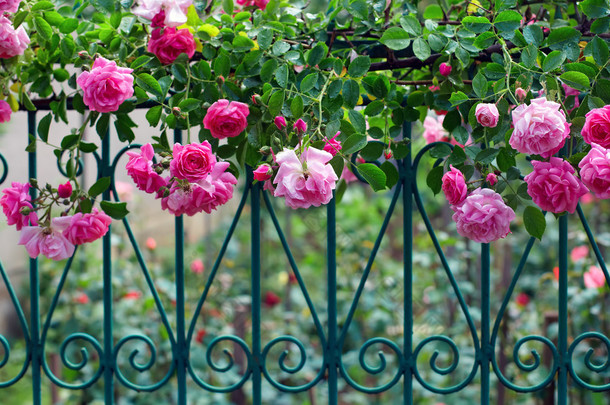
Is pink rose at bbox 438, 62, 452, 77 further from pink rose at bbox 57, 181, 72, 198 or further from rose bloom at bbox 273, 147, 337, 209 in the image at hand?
pink rose at bbox 57, 181, 72, 198

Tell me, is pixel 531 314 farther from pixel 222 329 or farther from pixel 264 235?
pixel 264 235

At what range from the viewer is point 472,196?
3.23ft

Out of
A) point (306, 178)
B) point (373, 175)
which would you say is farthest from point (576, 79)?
point (306, 178)

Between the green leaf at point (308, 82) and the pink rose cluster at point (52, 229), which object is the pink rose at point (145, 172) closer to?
the pink rose cluster at point (52, 229)

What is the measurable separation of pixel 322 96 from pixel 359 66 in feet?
0.27

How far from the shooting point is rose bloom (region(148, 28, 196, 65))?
1103 millimetres

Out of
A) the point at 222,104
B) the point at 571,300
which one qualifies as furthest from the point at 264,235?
the point at 222,104

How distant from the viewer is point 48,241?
43.6 inches

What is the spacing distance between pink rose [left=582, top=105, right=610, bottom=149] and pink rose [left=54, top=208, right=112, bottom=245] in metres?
0.82

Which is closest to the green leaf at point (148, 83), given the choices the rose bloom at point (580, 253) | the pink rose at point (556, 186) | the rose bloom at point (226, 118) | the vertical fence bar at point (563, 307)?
the rose bloom at point (226, 118)

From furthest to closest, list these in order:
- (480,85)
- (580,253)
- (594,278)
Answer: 1. (580,253)
2. (594,278)
3. (480,85)

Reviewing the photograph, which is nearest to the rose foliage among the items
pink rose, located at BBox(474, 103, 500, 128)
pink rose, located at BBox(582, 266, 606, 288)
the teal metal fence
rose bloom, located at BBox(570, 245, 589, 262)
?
pink rose, located at BBox(474, 103, 500, 128)

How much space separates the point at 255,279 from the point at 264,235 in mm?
2380

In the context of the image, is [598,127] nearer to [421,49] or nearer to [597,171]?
[597,171]
